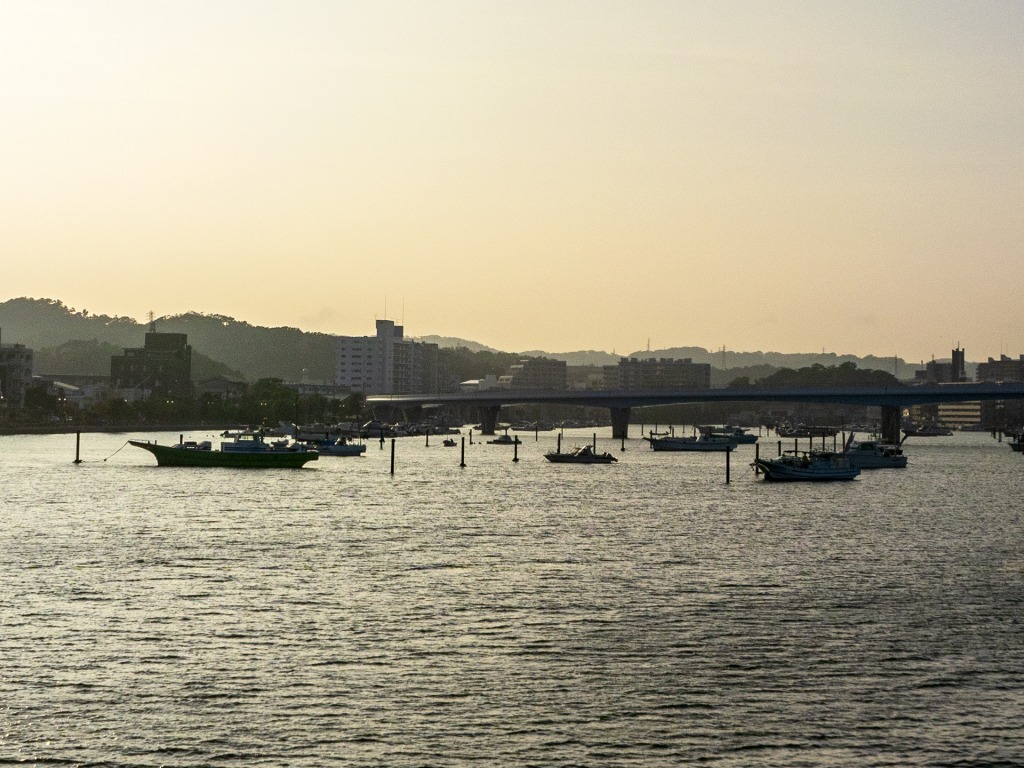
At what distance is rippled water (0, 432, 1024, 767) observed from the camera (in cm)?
3600

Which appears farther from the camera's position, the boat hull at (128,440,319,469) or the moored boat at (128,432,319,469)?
the moored boat at (128,432,319,469)

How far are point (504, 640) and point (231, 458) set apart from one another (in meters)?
115

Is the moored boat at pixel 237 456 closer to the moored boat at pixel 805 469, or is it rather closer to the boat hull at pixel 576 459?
the boat hull at pixel 576 459

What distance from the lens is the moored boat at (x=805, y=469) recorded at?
14625 cm

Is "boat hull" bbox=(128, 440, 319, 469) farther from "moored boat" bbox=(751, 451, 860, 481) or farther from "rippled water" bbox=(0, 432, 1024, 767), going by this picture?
"rippled water" bbox=(0, 432, 1024, 767)

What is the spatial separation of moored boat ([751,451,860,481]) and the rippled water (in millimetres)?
47816

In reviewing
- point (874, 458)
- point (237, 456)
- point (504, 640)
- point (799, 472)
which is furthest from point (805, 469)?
point (504, 640)

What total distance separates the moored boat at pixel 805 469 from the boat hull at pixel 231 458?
52410 mm

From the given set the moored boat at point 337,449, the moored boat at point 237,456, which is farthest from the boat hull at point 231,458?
the moored boat at point 337,449

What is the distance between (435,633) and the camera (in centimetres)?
4928

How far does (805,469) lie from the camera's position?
148750mm

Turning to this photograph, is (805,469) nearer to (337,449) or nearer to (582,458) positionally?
(582,458)

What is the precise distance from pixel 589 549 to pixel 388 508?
3118cm

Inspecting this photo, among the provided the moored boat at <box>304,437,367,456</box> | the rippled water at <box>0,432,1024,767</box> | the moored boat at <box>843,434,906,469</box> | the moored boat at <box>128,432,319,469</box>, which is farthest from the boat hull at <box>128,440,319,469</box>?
the moored boat at <box>843,434,906,469</box>
